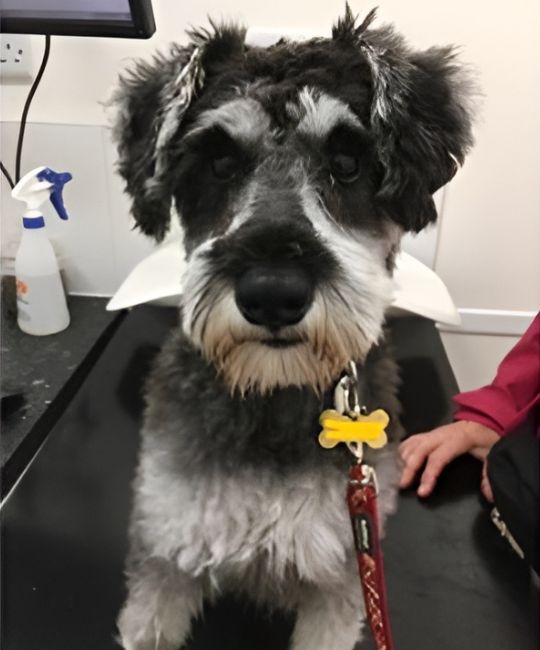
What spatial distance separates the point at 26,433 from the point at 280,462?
46 cm

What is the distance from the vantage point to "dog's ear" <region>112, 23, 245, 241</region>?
80 centimetres

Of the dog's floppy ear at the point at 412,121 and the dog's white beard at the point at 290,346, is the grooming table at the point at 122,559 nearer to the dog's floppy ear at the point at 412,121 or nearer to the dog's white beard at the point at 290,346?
the dog's white beard at the point at 290,346

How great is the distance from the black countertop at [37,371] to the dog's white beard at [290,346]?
444 millimetres

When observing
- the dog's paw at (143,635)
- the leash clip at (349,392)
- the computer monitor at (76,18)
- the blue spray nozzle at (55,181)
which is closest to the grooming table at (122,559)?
the dog's paw at (143,635)

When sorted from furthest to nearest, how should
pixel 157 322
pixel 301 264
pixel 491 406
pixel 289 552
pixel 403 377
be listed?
pixel 157 322 < pixel 403 377 < pixel 491 406 < pixel 289 552 < pixel 301 264

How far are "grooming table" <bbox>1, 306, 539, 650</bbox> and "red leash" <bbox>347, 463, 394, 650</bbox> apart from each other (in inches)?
4.4

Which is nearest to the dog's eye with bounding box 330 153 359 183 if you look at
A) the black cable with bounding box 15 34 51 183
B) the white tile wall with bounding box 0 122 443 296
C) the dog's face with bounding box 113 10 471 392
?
the dog's face with bounding box 113 10 471 392

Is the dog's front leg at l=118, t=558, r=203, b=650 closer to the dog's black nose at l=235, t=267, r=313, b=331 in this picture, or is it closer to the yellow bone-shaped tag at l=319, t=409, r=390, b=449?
the yellow bone-shaped tag at l=319, t=409, r=390, b=449

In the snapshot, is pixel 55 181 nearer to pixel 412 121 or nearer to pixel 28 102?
pixel 28 102

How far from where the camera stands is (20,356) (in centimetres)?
129

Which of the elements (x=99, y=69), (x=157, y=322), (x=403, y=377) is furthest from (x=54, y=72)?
(x=403, y=377)

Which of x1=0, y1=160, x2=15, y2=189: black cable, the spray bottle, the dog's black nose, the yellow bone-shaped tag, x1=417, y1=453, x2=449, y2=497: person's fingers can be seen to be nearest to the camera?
the dog's black nose

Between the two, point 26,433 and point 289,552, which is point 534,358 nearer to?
point 289,552

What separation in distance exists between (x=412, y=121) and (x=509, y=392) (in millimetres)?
518
